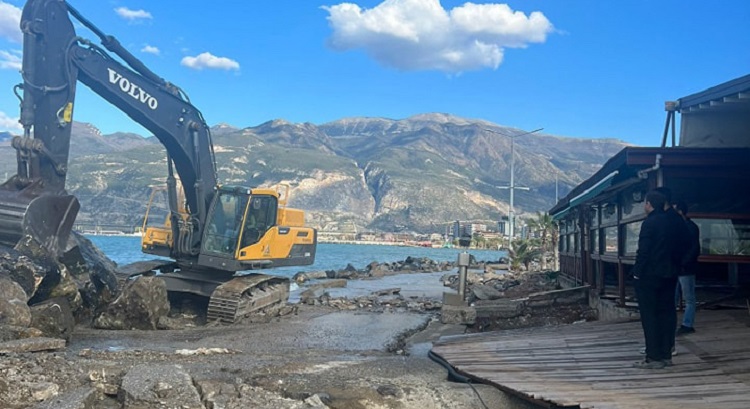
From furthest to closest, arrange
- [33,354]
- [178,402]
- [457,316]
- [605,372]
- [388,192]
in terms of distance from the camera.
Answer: [388,192], [457,316], [33,354], [605,372], [178,402]

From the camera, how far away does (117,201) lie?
88.9 m

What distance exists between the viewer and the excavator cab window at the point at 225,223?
540 inches

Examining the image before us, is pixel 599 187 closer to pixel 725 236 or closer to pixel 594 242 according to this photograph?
pixel 725 236

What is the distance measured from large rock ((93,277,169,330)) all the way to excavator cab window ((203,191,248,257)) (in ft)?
6.49

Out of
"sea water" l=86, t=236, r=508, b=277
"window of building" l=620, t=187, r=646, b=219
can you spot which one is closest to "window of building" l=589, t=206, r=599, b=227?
"window of building" l=620, t=187, r=646, b=219

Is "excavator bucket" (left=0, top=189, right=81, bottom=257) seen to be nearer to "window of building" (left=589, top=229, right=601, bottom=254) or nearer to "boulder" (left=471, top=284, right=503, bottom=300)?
"window of building" (left=589, top=229, right=601, bottom=254)

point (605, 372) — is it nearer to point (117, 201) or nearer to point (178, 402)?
point (178, 402)

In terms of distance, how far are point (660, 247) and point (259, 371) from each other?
14.5 ft

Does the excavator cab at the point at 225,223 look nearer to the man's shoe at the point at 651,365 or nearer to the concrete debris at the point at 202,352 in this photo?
the concrete debris at the point at 202,352

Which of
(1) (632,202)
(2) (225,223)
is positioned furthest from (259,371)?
(2) (225,223)

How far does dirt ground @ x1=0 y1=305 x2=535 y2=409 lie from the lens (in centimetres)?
580

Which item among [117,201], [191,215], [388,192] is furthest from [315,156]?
[191,215]

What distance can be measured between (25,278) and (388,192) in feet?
491

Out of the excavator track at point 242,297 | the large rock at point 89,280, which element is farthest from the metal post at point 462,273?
the large rock at point 89,280
